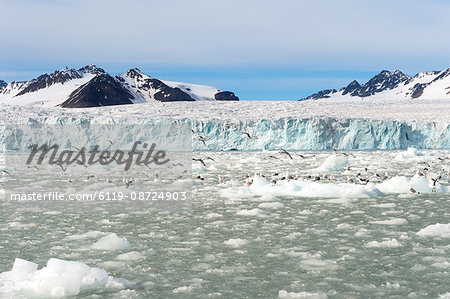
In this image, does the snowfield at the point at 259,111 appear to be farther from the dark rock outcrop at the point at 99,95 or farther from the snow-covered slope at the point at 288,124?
the dark rock outcrop at the point at 99,95

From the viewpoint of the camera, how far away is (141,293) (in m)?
5.37

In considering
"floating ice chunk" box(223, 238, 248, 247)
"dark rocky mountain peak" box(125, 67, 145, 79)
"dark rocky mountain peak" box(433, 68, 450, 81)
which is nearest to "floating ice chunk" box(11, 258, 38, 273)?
"floating ice chunk" box(223, 238, 248, 247)

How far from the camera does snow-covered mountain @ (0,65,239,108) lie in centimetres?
14333

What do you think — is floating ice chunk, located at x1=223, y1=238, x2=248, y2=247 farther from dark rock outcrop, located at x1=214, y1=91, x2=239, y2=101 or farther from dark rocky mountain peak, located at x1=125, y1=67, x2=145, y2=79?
dark rocky mountain peak, located at x1=125, y1=67, x2=145, y2=79

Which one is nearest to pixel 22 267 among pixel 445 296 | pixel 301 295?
pixel 301 295

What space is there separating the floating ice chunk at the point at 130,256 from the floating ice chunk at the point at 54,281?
1141 millimetres

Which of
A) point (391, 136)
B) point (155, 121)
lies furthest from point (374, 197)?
point (155, 121)

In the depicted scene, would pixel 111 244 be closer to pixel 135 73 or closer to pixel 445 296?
pixel 445 296

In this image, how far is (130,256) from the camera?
271 inches

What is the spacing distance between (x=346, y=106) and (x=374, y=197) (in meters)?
39.4

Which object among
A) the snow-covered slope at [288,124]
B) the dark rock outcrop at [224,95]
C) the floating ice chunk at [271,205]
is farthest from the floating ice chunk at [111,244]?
the dark rock outcrop at [224,95]

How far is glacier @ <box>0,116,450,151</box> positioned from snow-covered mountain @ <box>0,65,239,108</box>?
98.6 metres

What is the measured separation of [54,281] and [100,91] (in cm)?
14598

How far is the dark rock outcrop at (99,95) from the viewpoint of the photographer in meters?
139
